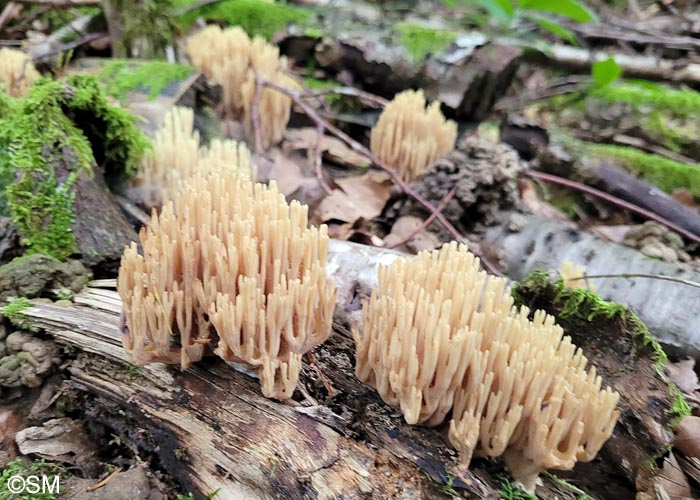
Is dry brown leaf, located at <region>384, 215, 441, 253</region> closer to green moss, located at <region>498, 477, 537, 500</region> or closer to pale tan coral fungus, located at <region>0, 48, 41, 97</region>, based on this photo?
green moss, located at <region>498, 477, 537, 500</region>

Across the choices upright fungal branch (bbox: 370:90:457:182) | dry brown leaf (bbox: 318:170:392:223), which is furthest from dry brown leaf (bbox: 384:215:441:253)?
upright fungal branch (bbox: 370:90:457:182)

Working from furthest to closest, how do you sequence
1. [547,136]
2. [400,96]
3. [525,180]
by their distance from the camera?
[547,136] < [525,180] < [400,96]

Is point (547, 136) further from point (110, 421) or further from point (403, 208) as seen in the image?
point (110, 421)

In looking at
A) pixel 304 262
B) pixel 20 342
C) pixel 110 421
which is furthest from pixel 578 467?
pixel 20 342

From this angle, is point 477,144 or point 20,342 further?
point 477,144

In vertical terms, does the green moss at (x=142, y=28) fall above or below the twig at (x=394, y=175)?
above

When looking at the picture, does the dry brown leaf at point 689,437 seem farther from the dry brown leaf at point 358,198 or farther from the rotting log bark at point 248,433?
the dry brown leaf at point 358,198

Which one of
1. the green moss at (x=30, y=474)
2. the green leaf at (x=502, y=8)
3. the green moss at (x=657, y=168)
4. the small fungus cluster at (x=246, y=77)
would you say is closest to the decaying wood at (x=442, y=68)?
the green leaf at (x=502, y=8)
